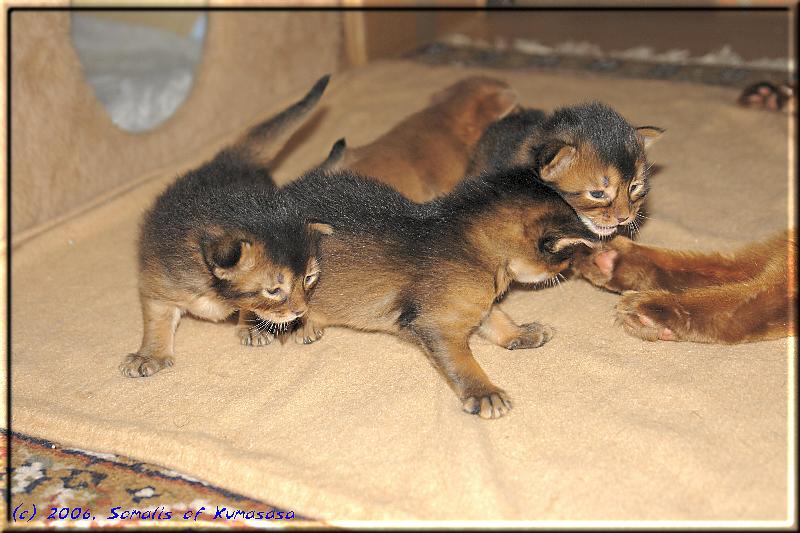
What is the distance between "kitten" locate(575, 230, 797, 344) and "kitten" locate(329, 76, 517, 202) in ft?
2.26

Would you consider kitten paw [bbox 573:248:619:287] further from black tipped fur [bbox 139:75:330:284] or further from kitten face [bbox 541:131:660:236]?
black tipped fur [bbox 139:75:330:284]

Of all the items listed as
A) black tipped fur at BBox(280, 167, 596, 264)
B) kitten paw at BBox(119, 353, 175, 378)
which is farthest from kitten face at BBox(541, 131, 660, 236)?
kitten paw at BBox(119, 353, 175, 378)

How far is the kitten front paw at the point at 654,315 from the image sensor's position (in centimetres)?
214

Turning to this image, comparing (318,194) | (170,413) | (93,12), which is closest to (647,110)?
(318,194)

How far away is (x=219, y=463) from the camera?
1912 mm

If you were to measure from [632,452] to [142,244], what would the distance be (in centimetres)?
145

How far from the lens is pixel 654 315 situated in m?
2.15

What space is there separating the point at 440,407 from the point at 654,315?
0.61 m

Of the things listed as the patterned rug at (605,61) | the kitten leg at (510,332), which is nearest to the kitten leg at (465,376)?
the kitten leg at (510,332)

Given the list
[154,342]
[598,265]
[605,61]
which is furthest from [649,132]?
[605,61]

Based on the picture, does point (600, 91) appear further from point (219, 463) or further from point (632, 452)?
point (219, 463)

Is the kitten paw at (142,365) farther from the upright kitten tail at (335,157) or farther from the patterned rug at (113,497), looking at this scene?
the upright kitten tail at (335,157)

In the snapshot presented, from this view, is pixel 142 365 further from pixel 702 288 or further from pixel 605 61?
pixel 605 61

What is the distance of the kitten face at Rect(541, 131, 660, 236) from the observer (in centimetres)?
221
